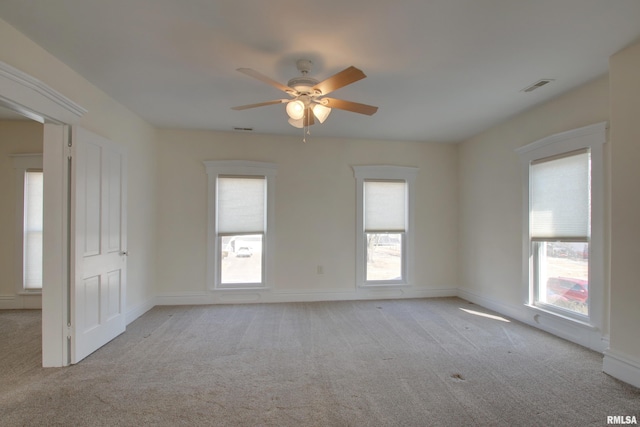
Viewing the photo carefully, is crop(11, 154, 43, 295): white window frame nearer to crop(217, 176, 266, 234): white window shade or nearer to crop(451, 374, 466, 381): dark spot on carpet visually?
crop(217, 176, 266, 234): white window shade

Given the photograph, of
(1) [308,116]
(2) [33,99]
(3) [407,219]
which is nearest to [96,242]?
(2) [33,99]

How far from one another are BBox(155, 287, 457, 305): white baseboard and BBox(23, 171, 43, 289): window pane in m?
1.76

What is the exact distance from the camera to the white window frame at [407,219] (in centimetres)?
498

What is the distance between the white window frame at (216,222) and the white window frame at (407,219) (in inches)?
56.2

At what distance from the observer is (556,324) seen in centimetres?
339

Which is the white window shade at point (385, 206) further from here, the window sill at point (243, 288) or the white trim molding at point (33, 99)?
the white trim molding at point (33, 99)

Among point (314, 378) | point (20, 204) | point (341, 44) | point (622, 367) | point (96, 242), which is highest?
point (341, 44)

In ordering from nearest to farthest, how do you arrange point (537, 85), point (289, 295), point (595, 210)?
1. point (595, 210)
2. point (537, 85)
3. point (289, 295)

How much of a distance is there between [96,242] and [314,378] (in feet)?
8.32

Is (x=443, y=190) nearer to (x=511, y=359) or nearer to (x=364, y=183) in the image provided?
(x=364, y=183)

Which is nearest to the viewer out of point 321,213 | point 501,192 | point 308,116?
point 308,116

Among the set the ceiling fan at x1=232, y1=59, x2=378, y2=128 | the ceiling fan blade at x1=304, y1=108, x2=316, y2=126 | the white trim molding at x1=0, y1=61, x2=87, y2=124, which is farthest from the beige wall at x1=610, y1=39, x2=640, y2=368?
the white trim molding at x1=0, y1=61, x2=87, y2=124

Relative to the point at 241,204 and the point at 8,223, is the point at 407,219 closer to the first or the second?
the point at 241,204

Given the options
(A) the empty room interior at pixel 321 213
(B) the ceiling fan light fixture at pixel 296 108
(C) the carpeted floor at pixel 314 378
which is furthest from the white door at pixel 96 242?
(B) the ceiling fan light fixture at pixel 296 108
